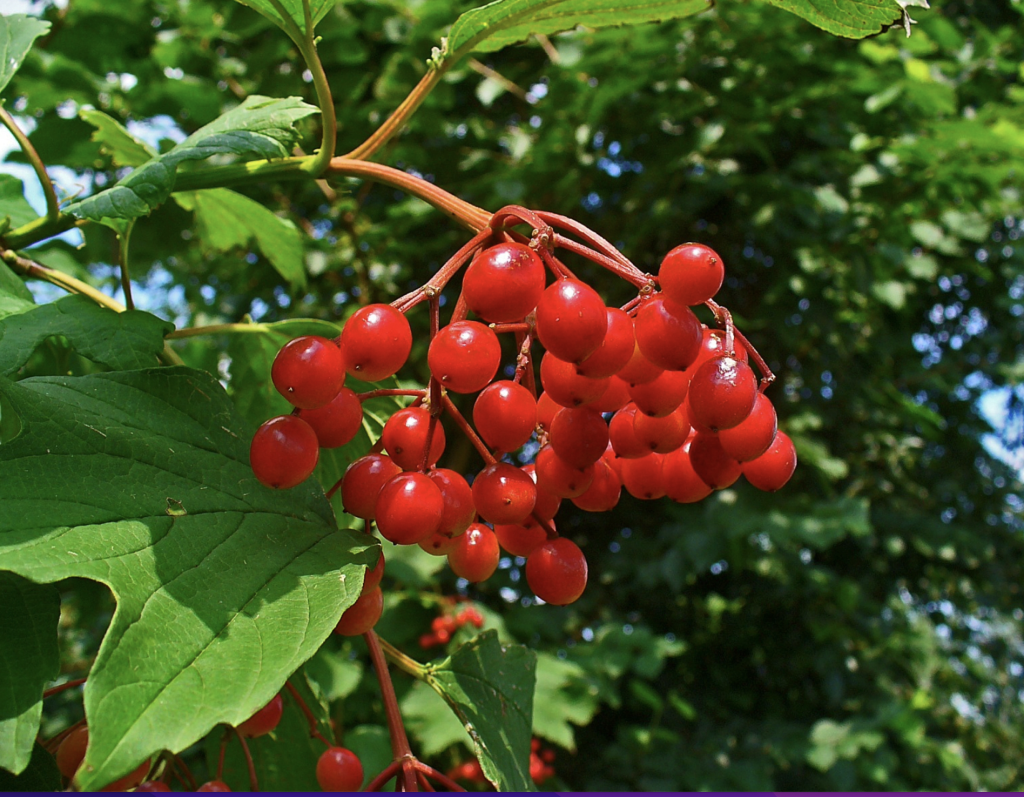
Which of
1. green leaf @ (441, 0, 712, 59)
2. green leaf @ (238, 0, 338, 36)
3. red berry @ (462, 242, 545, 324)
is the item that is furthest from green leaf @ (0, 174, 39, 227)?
red berry @ (462, 242, 545, 324)

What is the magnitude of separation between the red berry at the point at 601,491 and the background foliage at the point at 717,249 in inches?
48.6

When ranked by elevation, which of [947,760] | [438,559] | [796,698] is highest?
[438,559]

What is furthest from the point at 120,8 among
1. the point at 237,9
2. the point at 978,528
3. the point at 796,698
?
the point at 978,528

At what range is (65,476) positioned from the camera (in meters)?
0.47

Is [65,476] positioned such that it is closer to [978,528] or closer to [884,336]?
[884,336]

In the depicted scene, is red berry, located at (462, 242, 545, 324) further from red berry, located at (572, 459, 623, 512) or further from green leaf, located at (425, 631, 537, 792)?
green leaf, located at (425, 631, 537, 792)

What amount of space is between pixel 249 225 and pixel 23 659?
675mm

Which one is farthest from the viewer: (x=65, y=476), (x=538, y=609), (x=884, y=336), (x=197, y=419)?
(x=884, y=336)

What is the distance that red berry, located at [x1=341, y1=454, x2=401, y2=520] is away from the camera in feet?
1.73

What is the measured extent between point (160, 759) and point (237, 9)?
213cm

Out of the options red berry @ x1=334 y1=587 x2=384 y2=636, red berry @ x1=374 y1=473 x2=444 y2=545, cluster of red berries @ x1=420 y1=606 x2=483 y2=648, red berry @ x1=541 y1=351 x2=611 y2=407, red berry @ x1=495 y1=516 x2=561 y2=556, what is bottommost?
cluster of red berries @ x1=420 y1=606 x2=483 y2=648

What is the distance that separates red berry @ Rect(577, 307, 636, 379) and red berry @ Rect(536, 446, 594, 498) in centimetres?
8

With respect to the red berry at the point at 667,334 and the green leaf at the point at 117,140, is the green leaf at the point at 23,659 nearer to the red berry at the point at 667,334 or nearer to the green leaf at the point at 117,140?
the red berry at the point at 667,334

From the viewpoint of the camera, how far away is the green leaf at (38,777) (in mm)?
524
